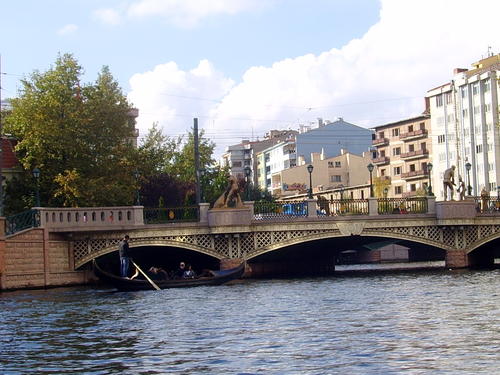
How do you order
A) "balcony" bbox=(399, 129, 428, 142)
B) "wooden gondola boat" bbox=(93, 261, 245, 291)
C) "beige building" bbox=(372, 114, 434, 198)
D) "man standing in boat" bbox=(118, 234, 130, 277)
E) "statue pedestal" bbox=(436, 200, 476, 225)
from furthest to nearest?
"balcony" bbox=(399, 129, 428, 142) < "beige building" bbox=(372, 114, 434, 198) < "statue pedestal" bbox=(436, 200, 476, 225) < "man standing in boat" bbox=(118, 234, 130, 277) < "wooden gondola boat" bbox=(93, 261, 245, 291)

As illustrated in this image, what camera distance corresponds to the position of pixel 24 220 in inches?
2248

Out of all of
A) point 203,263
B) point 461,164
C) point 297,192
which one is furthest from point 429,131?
point 203,263

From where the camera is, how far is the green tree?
66438 millimetres

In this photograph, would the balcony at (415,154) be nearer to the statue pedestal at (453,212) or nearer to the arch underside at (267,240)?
Answer: the arch underside at (267,240)

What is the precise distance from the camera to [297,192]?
154375 mm

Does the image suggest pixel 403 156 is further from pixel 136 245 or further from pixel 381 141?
pixel 136 245

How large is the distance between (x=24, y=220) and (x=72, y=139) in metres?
11.6

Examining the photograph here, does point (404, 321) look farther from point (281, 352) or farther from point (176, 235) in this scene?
point (176, 235)

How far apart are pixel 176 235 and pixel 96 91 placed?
16.7 m

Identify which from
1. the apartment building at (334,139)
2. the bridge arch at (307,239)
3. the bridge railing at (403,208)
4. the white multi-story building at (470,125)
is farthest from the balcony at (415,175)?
the bridge arch at (307,239)

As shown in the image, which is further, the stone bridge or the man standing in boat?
the stone bridge

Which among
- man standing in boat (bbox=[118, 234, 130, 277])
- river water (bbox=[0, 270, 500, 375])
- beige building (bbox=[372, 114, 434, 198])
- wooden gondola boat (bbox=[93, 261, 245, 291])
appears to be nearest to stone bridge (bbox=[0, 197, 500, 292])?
man standing in boat (bbox=[118, 234, 130, 277])

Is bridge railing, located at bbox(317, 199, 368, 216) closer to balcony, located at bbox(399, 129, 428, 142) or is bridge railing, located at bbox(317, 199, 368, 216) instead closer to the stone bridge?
the stone bridge

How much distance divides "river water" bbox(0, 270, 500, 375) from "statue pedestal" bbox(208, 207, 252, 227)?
1195cm
